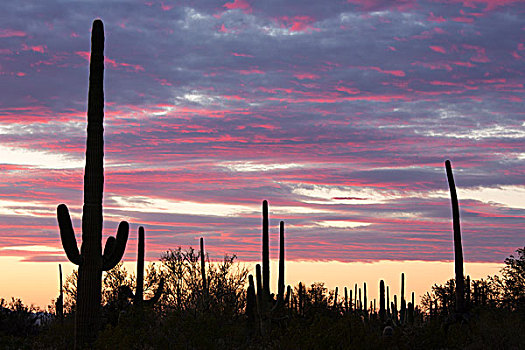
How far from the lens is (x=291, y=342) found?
15.2m

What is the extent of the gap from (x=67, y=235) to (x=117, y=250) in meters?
1.41

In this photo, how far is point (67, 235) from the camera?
1583 cm

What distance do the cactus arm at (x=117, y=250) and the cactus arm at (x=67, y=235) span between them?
30.2 inches

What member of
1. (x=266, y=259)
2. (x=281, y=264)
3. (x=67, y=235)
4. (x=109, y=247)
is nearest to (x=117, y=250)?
(x=109, y=247)

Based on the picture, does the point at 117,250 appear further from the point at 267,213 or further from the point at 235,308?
the point at 235,308

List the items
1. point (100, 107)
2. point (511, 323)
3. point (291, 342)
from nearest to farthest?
1. point (291, 342)
2. point (100, 107)
3. point (511, 323)

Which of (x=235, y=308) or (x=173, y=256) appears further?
(x=173, y=256)

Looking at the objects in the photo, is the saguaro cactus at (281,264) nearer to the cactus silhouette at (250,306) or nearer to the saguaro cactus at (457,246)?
the cactus silhouette at (250,306)

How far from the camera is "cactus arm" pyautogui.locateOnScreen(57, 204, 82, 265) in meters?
15.8

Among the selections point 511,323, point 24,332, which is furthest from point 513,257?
point 24,332

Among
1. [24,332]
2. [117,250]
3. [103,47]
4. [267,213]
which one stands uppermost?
[103,47]

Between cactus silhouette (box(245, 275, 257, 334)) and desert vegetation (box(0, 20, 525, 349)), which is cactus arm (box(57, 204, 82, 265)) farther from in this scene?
cactus silhouette (box(245, 275, 257, 334))

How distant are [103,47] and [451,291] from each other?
41936 millimetres

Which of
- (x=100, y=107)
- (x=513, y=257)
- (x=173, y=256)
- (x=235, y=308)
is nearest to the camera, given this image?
(x=100, y=107)
